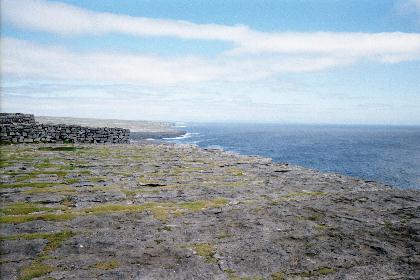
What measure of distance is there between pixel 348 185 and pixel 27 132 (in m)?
30.9

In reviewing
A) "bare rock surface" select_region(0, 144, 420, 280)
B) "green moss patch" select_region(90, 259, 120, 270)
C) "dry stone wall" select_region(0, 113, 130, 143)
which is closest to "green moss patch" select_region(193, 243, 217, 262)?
"bare rock surface" select_region(0, 144, 420, 280)

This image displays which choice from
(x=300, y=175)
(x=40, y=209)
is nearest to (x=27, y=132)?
(x=40, y=209)

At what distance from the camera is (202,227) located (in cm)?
1087

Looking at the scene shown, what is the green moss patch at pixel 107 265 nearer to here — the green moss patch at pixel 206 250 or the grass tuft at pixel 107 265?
the grass tuft at pixel 107 265

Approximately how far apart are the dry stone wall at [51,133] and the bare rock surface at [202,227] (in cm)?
1628

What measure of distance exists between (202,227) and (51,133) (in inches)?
1171

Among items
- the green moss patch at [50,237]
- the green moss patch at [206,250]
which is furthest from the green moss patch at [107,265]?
the green moss patch at [206,250]

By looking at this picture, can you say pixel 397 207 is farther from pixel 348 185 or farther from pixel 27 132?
pixel 27 132

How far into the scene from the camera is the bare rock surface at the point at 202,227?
8125 millimetres

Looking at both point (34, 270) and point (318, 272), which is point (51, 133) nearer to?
point (34, 270)

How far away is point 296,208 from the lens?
13.1 meters

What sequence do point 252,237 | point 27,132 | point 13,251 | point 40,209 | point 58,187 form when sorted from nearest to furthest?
point 13,251 < point 252,237 < point 40,209 < point 58,187 < point 27,132

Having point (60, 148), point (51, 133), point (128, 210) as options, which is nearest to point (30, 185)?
point (128, 210)

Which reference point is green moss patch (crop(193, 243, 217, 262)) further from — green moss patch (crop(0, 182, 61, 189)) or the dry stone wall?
the dry stone wall
